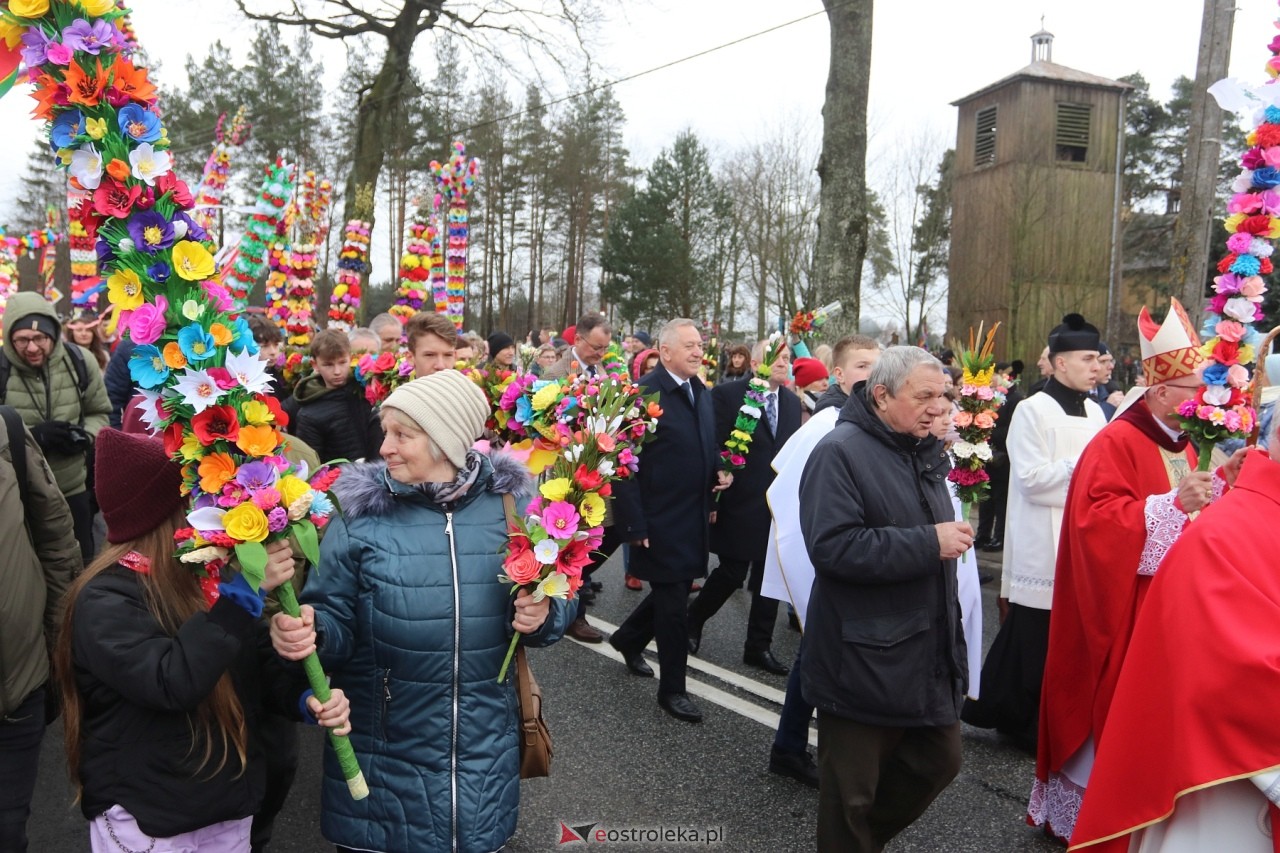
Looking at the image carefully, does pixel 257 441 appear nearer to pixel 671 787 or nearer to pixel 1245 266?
pixel 671 787

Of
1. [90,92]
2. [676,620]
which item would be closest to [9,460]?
[90,92]

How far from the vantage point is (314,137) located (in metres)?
32.1

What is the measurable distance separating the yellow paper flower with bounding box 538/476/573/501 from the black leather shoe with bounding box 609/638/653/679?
3.30 m

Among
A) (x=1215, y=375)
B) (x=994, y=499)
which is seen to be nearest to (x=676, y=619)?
(x=1215, y=375)

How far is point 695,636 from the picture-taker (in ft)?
19.9

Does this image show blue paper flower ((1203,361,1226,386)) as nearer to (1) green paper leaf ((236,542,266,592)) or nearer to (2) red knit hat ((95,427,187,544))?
(1) green paper leaf ((236,542,266,592))

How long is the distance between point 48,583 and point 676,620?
3.01m

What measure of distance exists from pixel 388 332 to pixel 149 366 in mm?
5381

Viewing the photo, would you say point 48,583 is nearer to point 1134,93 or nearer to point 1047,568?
point 1047,568

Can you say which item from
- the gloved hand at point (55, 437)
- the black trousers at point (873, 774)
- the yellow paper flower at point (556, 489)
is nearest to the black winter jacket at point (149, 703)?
the yellow paper flower at point (556, 489)

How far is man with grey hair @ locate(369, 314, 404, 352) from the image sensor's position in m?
7.11

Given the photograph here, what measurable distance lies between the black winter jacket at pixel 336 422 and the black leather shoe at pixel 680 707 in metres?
2.42

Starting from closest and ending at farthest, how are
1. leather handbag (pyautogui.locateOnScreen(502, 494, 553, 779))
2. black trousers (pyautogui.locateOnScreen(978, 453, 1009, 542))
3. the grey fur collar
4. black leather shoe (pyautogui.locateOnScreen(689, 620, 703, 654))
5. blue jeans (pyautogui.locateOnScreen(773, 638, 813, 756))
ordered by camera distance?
the grey fur collar → leather handbag (pyautogui.locateOnScreen(502, 494, 553, 779)) → blue jeans (pyautogui.locateOnScreen(773, 638, 813, 756)) → black leather shoe (pyautogui.locateOnScreen(689, 620, 703, 654)) → black trousers (pyautogui.locateOnScreen(978, 453, 1009, 542))

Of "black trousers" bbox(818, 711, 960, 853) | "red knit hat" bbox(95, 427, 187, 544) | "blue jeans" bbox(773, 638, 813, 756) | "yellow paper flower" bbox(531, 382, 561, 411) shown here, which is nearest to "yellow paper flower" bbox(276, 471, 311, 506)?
"red knit hat" bbox(95, 427, 187, 544)
